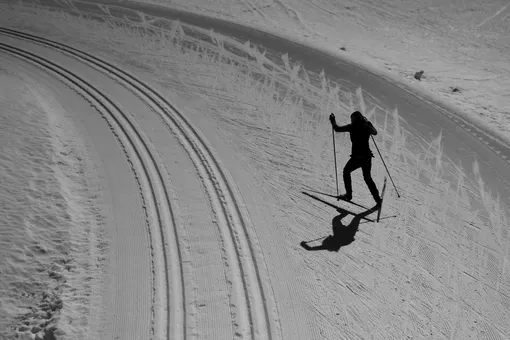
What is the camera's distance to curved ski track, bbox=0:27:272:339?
6.08 metres

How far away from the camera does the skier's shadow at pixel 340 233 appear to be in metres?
7.52

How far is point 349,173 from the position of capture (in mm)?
8398

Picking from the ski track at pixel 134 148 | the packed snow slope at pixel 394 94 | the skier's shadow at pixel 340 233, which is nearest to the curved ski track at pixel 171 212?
the ski track at pixel 134 148

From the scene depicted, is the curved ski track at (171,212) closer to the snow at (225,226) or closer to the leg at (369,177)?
the snow at (225,226)

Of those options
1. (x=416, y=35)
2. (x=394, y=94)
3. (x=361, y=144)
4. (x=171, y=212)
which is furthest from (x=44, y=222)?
(x=416, y=35)

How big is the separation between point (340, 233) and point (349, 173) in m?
1.12

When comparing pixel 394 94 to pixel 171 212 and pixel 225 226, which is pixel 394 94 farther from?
pixel 171 212

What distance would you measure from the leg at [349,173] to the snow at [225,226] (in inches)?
12.9

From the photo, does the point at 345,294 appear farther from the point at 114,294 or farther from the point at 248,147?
the point at 248,147

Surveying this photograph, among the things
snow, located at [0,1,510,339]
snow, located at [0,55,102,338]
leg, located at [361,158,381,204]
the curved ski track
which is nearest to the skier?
leg, located at [361,158,381,204]

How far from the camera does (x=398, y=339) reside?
6066mm

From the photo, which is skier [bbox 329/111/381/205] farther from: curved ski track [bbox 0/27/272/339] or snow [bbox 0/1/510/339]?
curved ski track [bbox 0/27/272/339]

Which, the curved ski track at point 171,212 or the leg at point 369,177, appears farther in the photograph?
the leg at point 369,177

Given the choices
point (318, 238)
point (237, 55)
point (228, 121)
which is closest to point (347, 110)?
point (228, 121)
